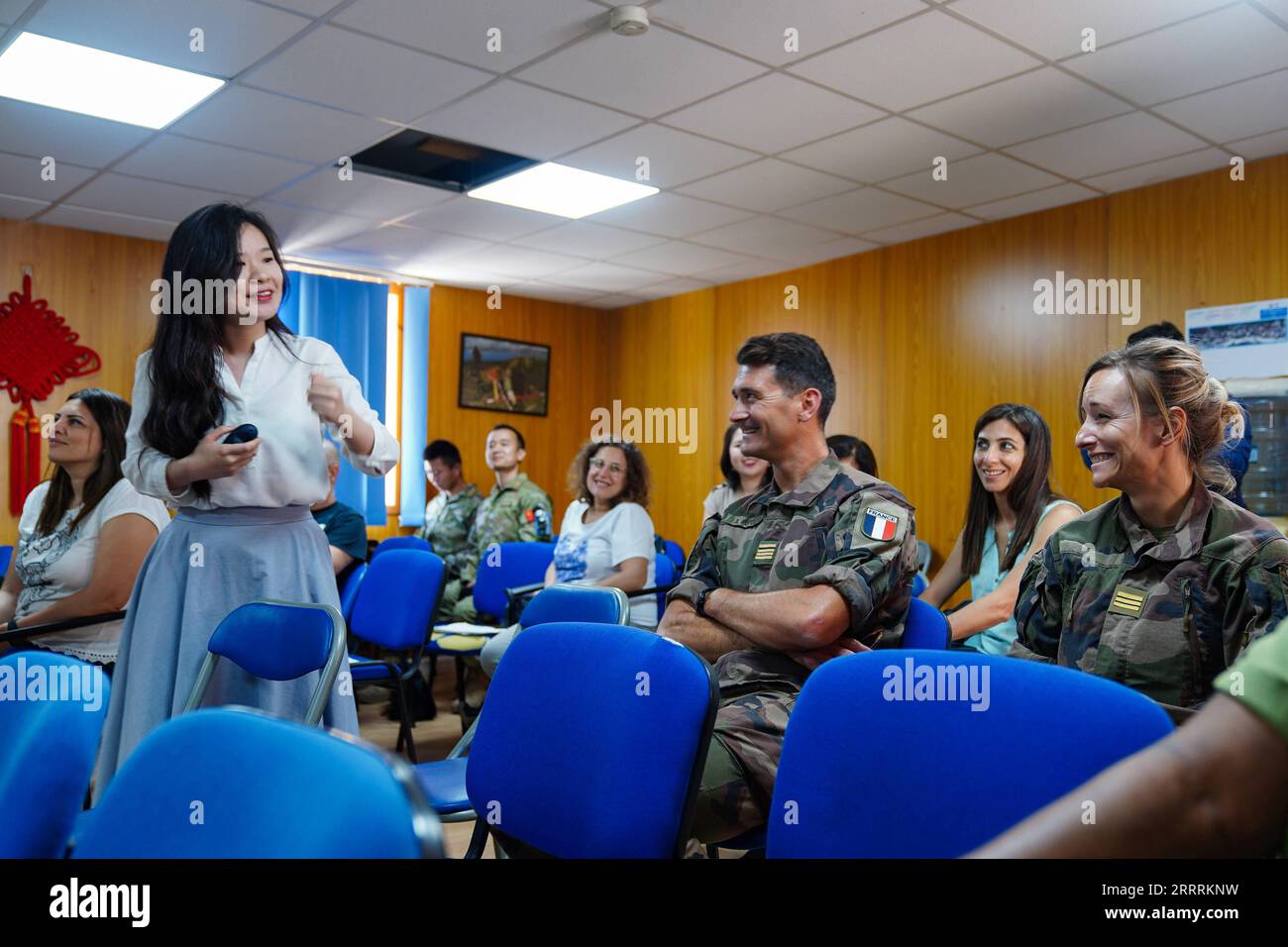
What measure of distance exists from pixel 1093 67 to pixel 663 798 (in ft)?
11.4

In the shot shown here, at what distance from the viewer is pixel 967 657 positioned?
122cm

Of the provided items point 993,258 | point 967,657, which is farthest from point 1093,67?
point 967,657

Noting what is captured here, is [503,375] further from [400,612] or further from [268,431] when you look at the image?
[268,431]

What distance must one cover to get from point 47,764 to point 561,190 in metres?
4.59

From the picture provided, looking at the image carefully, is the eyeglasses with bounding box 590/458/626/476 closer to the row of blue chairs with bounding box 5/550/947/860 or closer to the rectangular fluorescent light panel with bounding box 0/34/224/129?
the row of blue chairs with bounding box 5/550/947/860

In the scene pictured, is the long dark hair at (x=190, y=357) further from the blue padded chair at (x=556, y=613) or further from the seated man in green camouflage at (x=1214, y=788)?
the seated man in green camouflage at (x=1214, y=788)

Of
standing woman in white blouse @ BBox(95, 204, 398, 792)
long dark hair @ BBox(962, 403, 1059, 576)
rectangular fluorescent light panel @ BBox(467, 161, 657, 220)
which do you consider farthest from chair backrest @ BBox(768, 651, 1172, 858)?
rectangular fluorescent light panel @ BBox(467, 161, 657, 220)

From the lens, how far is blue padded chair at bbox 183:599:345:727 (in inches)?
69.3

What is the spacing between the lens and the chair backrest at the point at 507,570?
4855 millimetres

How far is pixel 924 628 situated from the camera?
2.29m

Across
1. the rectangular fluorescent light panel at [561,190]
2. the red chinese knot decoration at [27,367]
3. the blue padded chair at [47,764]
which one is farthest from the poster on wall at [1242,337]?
the red chinese knot decoration at [27,367]

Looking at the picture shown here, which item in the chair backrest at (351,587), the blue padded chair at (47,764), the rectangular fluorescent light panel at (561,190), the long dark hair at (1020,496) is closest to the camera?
the blue padded chair at (47,764)

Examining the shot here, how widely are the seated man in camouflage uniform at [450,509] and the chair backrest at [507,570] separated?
28.1 inches

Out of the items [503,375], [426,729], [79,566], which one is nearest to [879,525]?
[79,566]
